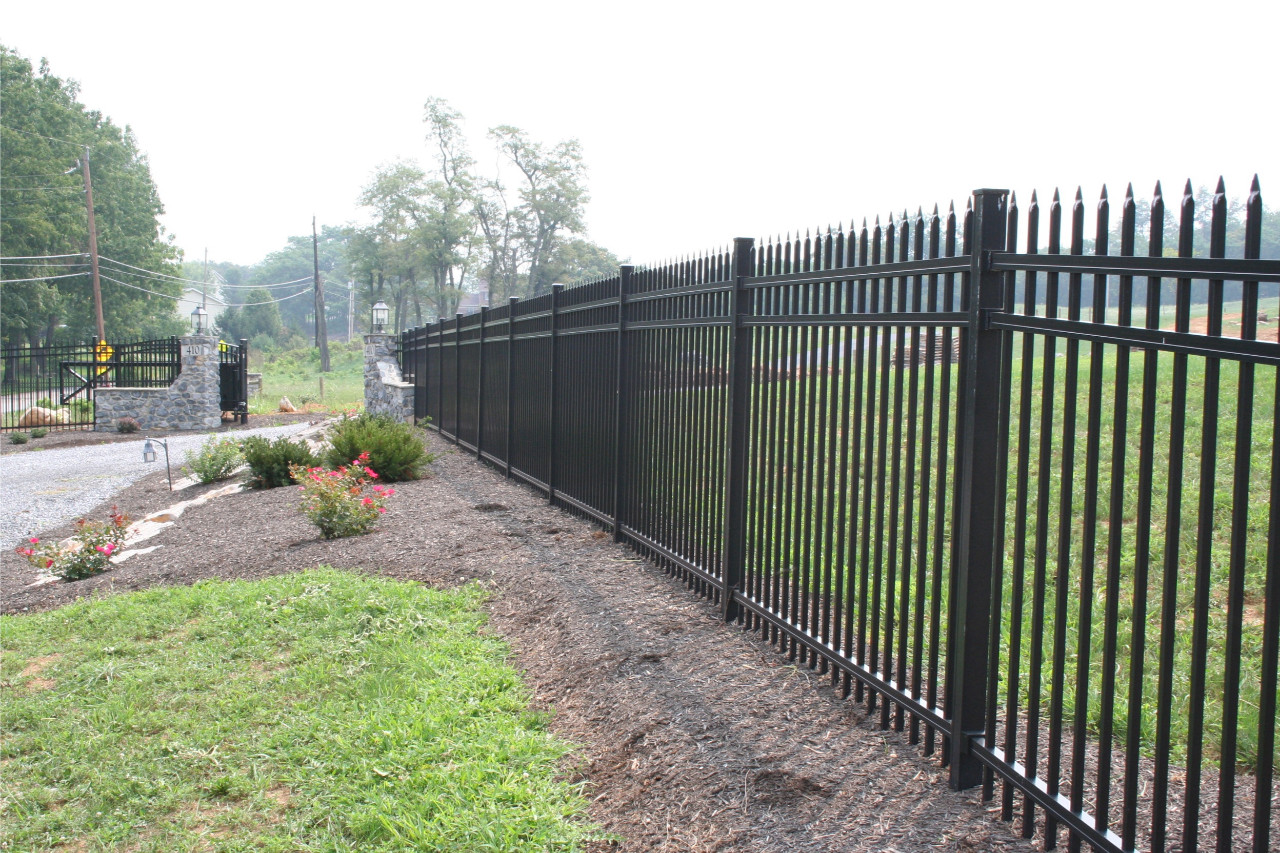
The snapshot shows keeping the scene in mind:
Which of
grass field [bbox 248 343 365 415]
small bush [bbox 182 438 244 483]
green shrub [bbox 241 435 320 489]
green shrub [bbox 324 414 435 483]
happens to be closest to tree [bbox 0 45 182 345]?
grass field [bbox 248 343 365 415]

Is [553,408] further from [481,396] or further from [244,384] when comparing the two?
[244,384]

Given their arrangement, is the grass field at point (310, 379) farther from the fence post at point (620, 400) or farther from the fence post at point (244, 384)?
the fence post at point (620, 400)

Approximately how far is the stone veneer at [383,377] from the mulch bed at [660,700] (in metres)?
13.7

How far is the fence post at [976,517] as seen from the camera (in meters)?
3.07

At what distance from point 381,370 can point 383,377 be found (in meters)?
0.34

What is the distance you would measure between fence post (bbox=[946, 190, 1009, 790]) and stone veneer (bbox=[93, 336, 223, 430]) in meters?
25.5

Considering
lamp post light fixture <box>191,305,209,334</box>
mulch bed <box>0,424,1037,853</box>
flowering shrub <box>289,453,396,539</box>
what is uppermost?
lamp post light fixture <box>191,305,209,334</box>

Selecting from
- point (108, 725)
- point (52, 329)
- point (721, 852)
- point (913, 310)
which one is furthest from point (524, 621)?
point (52, 329)

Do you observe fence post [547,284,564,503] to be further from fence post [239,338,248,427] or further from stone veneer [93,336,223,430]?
fence post [239,338,248,427]

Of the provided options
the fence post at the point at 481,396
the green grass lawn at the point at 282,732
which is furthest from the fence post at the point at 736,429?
the fence post at the point at 481,396

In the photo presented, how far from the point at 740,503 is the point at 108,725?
11.1 feet

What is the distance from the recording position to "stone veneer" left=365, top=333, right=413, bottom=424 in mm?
21906

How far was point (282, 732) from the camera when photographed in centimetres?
432

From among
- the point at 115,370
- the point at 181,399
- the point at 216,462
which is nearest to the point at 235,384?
the point at 181,399
